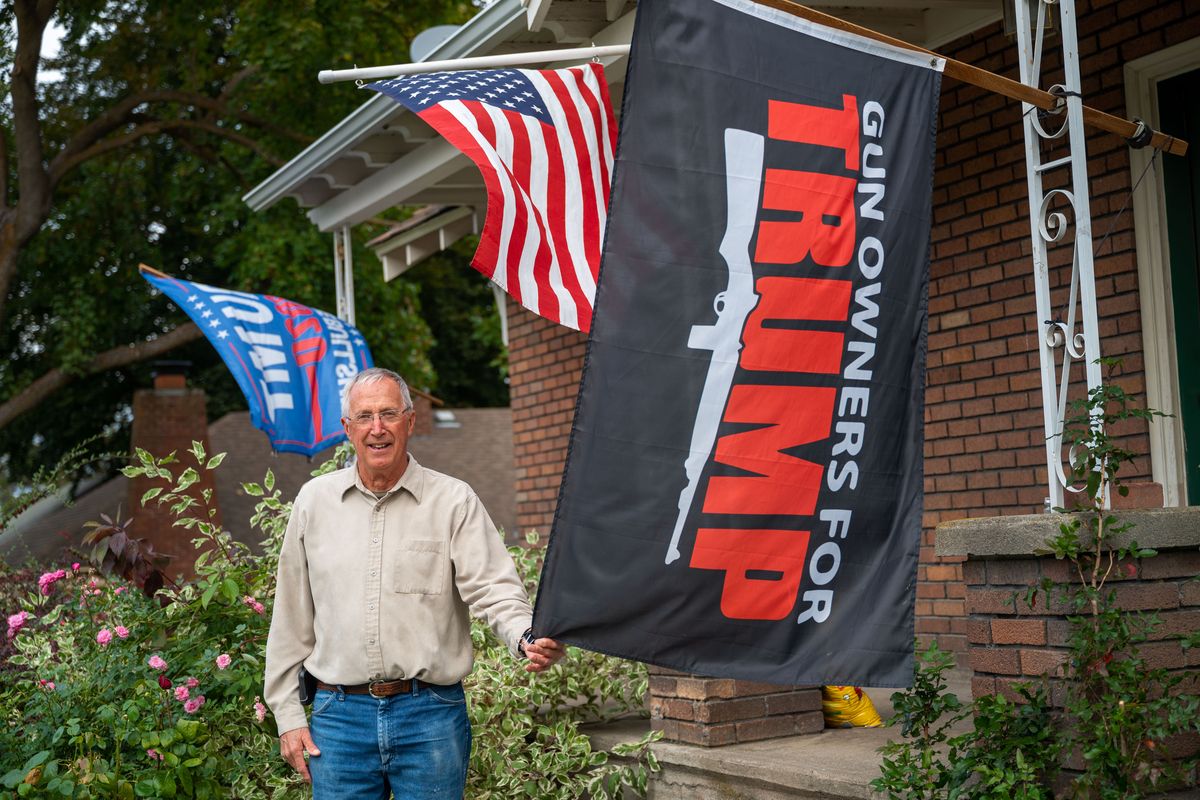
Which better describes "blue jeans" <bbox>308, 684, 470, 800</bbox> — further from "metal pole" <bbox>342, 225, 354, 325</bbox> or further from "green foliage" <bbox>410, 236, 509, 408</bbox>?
"green foliage" <bbox>410, 236, 509, 408</bbox>

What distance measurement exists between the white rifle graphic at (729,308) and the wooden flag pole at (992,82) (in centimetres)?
36

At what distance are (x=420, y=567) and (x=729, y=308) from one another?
1.24 metres

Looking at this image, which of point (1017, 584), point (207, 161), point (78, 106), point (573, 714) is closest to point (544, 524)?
point (573, 714)

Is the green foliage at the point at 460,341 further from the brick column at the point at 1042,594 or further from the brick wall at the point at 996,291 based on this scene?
the brick column at the point at 1042,594

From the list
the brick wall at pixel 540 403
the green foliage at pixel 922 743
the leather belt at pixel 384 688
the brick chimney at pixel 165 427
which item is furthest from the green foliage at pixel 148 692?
the brick chimney at pixel 165 427

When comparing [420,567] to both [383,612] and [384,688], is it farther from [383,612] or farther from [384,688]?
[384,688]

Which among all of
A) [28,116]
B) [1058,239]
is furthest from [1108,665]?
[28,116]

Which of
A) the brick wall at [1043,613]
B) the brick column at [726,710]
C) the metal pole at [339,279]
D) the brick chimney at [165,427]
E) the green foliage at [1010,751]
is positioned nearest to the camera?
the green foliage at [1010,751]

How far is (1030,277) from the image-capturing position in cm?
571

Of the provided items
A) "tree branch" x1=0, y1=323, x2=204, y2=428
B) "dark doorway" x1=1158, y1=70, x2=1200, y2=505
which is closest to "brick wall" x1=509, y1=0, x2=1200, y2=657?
"dark doorway" x1=1158, y1=70, x2=1200, y2=505

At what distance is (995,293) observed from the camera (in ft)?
19.3

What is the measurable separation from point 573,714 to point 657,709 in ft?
2.14

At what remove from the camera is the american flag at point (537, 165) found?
15.9ft

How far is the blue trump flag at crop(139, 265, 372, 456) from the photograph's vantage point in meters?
7.76
